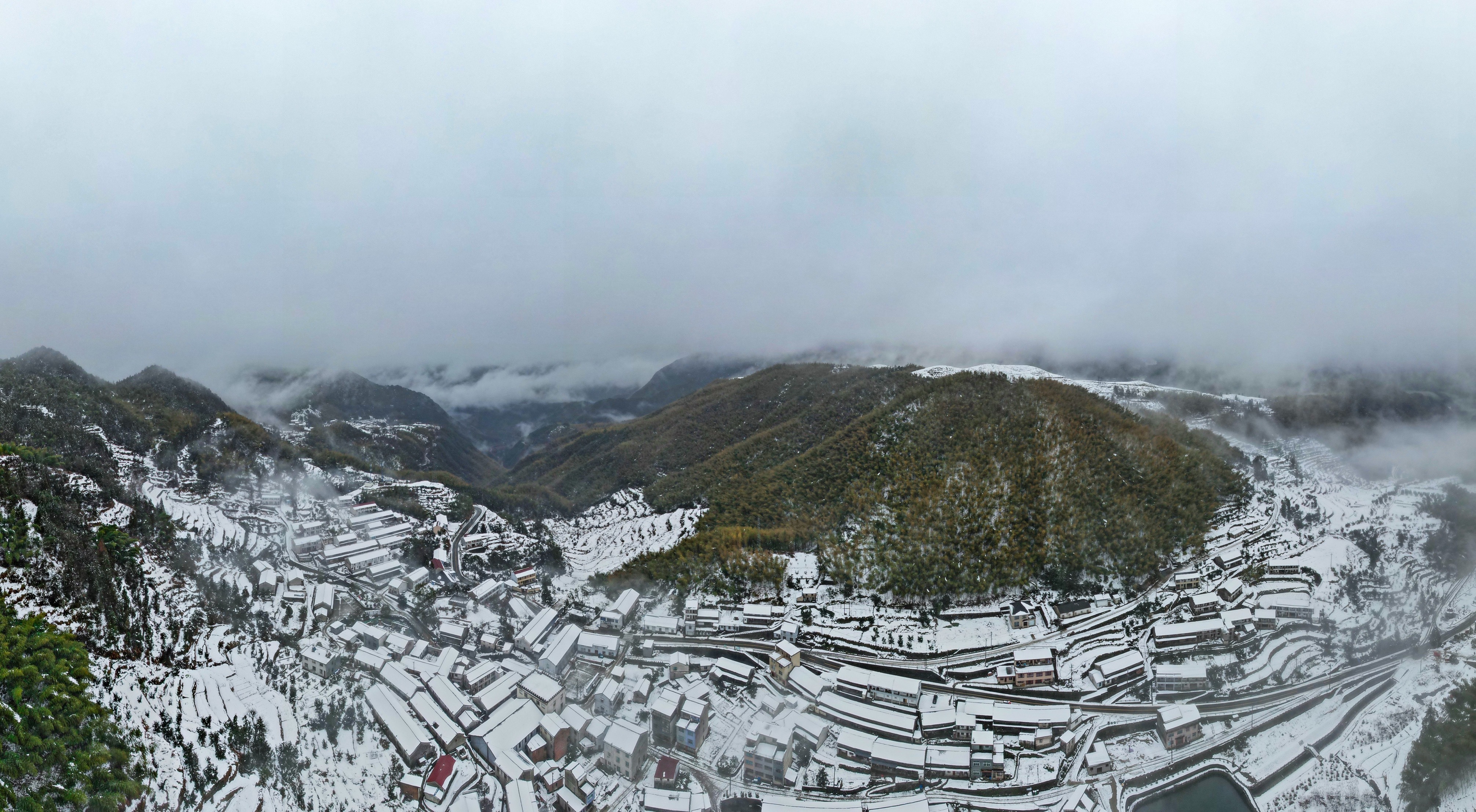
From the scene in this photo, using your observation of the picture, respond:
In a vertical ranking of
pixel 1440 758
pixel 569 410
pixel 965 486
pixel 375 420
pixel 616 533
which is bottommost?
pixel 569 410

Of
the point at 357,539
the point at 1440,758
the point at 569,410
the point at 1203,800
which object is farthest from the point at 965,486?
the point at 569,410

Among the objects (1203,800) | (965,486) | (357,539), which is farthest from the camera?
(357,539)

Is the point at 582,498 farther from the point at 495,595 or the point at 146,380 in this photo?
the point at 146,380

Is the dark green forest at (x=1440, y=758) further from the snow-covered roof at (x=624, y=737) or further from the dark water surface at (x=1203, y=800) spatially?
the snow-covered roof at (x=624, y=737)

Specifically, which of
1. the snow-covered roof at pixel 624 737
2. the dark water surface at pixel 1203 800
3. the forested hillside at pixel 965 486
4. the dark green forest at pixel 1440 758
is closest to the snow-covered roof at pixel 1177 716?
the dark water surface at pixel 1203 800

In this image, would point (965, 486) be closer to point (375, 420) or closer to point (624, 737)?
point (624, 737)

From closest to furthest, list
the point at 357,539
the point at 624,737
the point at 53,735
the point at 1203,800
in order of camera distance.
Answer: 1. the point at 53,735
2. the point at 1203,800
3. the point at 624,737
4. the point at 357,539

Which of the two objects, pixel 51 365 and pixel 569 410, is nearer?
pixel 51 365

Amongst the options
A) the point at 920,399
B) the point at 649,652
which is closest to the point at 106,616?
the point at 649,652
